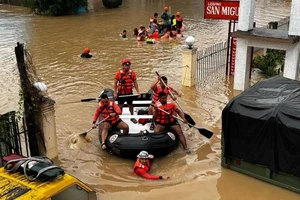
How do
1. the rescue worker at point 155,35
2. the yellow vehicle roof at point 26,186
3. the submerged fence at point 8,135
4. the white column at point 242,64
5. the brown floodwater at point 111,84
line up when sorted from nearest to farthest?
the yellow vehicle roof at point 26,186, the submerged fence at point 8,135, the brown floodwater at point 111,84, the white column at point 242,64, the rescue worker at point 155,35

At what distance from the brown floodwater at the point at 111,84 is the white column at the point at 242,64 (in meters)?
0.41

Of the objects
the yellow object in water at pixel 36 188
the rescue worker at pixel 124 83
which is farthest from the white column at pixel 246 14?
the yellow object in water at pixel 36 188

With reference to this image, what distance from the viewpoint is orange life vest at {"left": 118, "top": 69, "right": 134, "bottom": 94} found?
11266 mm

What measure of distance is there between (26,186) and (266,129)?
4.76 m

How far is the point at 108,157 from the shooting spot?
9.86m

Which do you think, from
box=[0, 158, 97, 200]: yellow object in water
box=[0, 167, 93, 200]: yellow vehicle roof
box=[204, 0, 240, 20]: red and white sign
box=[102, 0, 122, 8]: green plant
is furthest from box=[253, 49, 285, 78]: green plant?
box=[102, 0, 122, 8]: green plant

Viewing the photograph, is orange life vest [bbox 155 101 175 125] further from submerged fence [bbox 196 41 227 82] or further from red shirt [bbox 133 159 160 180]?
submerged fence [bbox 196 41 227 82]

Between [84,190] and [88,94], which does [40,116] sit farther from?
[88,94]

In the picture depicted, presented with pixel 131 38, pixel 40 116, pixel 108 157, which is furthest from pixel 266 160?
pixel 131 38

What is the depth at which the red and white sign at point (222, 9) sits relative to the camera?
14.4 meters

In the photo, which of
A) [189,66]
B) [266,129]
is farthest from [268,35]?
[266,129]

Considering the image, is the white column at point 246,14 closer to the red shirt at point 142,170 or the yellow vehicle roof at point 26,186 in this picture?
the red shirt at point 142,170

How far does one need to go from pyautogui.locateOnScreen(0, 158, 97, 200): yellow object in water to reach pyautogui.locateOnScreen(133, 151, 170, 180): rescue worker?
2.27m

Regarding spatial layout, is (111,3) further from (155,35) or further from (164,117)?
(164,117)
